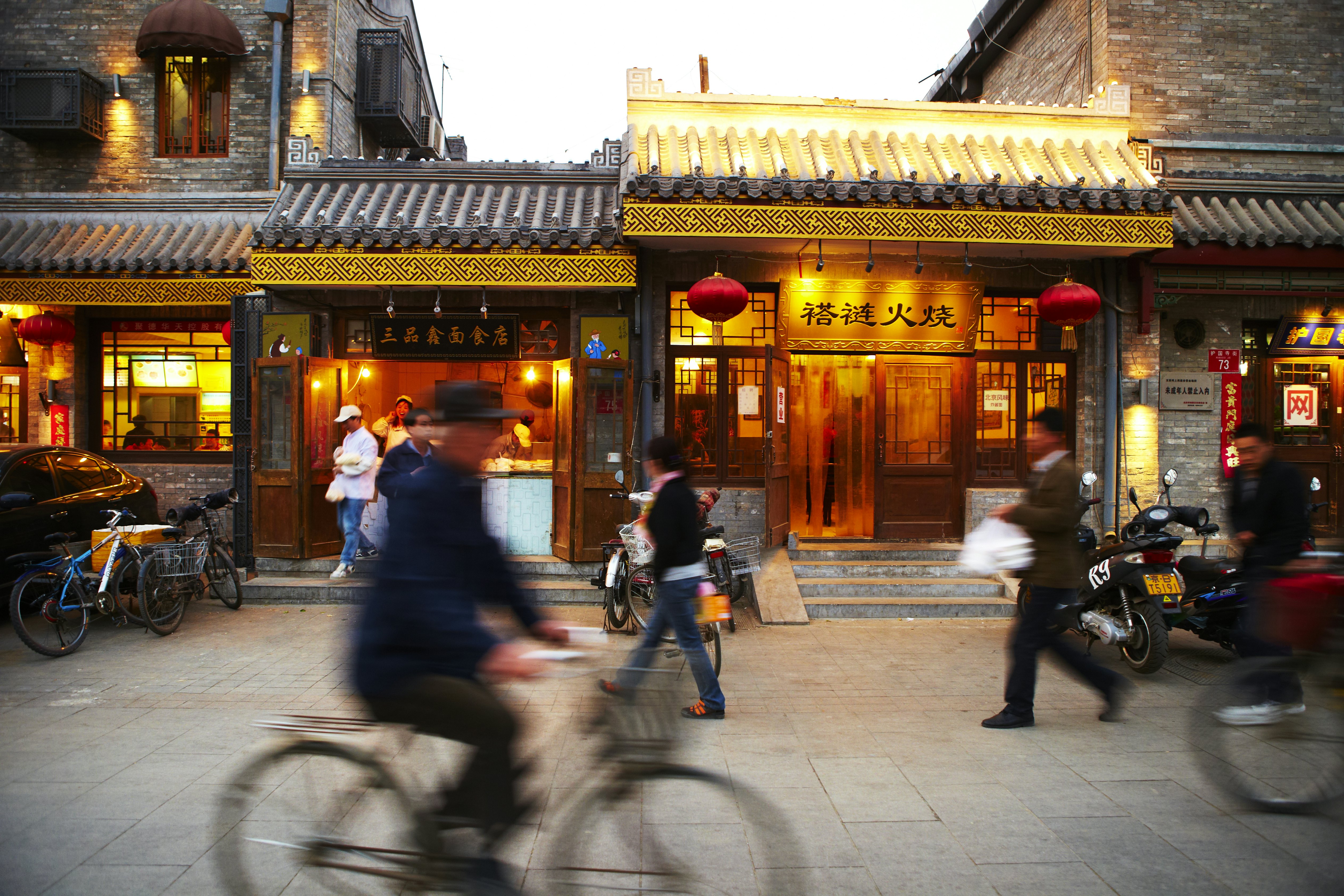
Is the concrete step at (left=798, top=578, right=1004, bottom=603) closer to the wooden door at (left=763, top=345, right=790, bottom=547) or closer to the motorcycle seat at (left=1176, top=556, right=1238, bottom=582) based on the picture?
the wooden door at (left=763, top=345, right=790, bottom=547)

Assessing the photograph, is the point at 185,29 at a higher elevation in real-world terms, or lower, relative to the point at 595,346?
higher

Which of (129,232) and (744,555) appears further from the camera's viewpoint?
(129,232)

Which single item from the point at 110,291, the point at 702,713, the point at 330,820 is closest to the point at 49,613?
the point at 110,291

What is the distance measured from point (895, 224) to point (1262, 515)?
4.57 metres

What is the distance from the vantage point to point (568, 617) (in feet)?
27.7

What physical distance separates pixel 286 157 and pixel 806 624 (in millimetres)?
9431

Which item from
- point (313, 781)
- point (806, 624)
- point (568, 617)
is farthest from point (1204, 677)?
point (313, 781)

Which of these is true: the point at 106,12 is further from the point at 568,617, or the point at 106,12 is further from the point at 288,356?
the point at 568,617

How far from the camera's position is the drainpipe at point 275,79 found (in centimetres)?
1146

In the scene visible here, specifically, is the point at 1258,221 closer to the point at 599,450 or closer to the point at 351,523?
the point at 599,450

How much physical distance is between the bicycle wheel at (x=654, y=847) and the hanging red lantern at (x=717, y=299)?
19.1 feet

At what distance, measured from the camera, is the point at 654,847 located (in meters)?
2.99

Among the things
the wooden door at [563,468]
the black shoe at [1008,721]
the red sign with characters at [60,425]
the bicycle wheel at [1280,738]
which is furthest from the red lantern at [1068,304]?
the red sign with characters at [60,425]

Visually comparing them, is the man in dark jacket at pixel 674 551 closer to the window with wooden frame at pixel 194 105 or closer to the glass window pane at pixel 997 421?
the glass window pane at pixel 997 421
